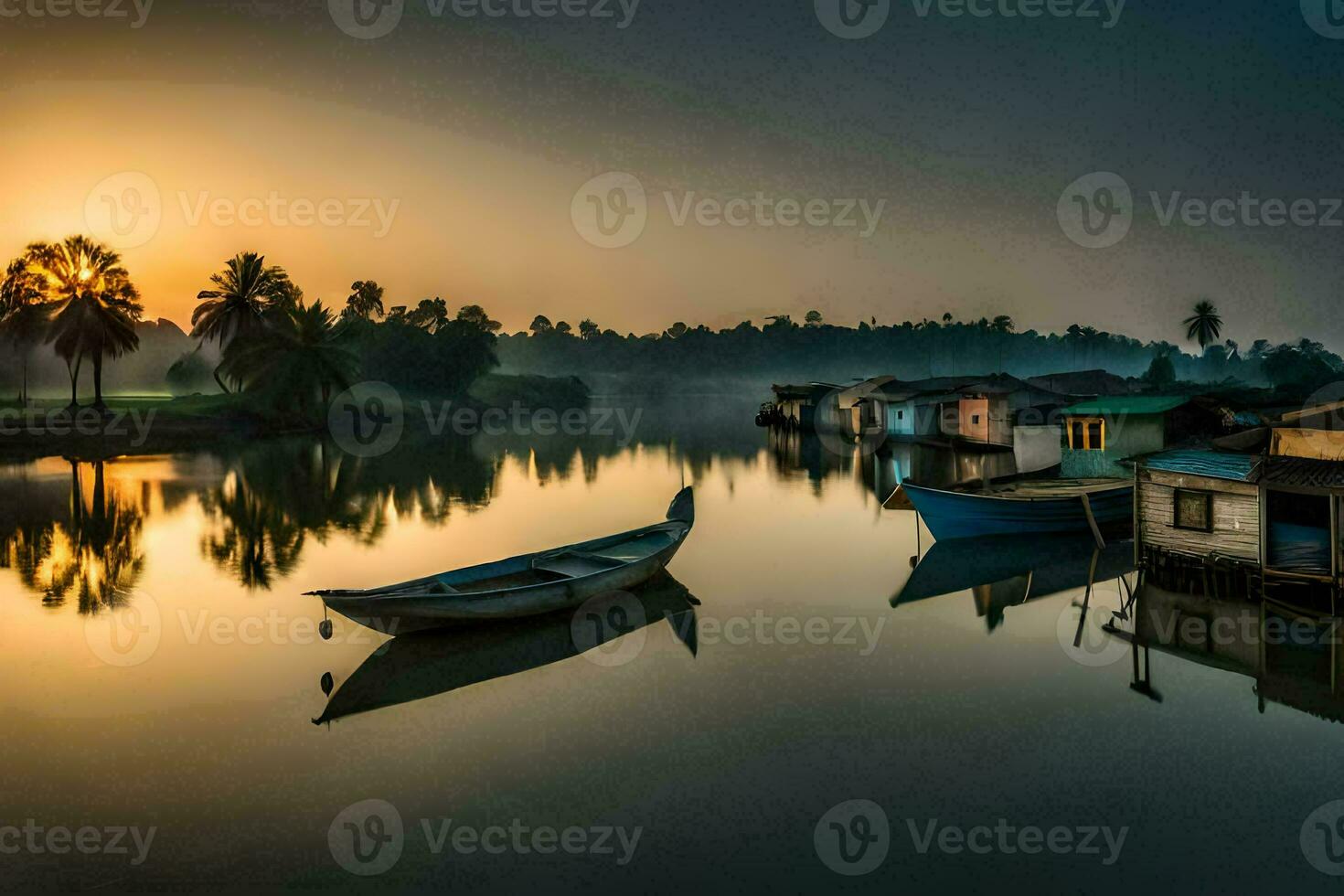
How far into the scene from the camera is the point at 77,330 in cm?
6153

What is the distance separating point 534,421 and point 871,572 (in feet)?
269

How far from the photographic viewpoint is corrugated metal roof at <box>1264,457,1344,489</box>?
15.5 m

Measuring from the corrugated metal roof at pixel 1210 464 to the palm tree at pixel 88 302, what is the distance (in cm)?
6812

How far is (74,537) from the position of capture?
25953 mm

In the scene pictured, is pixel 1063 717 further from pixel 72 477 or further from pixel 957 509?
pixel 72 477

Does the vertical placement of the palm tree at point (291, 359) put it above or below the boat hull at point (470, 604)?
above

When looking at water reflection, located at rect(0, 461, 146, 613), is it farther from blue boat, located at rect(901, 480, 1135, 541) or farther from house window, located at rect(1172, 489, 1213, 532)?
house window, located at rect(1172, 489, 1213, 532)

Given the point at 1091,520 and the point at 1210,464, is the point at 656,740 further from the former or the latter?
the point at 1091,520

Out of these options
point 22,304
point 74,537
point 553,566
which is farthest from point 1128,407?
point 22,304

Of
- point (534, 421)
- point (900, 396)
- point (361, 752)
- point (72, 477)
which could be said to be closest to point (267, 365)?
point (72, 477)

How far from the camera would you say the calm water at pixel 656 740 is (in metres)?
8.79

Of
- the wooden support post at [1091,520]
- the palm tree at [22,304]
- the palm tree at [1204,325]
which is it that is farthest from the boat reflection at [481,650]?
the palm tree at [1204,325]

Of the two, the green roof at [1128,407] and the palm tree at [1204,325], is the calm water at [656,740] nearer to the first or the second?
the green roof at [1128,407]

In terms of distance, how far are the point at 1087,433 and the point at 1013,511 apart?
965cm
